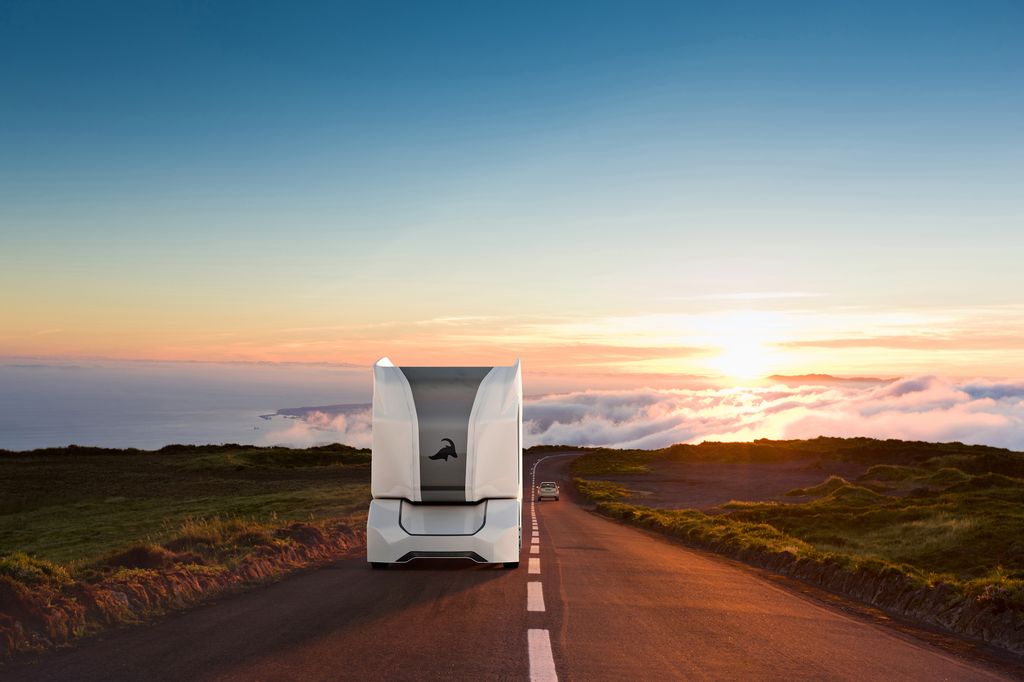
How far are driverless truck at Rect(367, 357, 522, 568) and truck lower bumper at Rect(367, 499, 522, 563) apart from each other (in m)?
0.02

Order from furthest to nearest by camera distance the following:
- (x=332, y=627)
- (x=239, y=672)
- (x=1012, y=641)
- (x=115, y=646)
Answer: (x=1012, y=641)
(x=332, y=627)
(x=115, y=646)
(x=239, y=672)

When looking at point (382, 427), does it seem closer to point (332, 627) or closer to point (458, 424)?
point (458, 424)

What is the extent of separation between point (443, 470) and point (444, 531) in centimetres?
107

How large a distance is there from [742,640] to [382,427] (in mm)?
7455

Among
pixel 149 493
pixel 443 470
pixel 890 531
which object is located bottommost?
pixel 149 493

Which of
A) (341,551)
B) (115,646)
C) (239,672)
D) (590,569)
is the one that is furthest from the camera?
(341,551)

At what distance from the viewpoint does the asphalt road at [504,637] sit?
23.7ft

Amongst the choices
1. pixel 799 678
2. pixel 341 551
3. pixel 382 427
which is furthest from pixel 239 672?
pixel 341 551

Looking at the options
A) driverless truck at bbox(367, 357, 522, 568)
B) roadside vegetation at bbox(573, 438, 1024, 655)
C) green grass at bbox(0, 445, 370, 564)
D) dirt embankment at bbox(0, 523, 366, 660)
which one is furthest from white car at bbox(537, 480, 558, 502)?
driverless truck at bbox(367, 357, 522, 568)

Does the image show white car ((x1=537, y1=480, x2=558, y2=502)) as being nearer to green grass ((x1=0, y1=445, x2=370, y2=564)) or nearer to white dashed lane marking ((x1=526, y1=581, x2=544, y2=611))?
green grass ((x1=0, y1=445, x2=370, y2=564))

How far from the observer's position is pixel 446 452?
1419 cm

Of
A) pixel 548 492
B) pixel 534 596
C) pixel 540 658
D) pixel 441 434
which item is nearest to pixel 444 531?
pixel 441 434

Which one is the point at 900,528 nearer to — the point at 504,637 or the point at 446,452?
the point at 446,452

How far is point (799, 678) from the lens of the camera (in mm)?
7121
